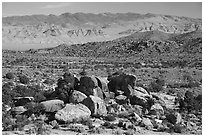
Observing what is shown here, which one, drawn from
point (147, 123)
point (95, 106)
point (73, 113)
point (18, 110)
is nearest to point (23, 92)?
point (18, 110)

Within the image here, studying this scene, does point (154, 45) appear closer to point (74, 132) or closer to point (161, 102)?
point (161, 102)

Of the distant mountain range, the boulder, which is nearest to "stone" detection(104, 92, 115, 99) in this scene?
the boulder

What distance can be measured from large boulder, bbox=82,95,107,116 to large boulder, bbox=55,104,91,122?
26 centimetres

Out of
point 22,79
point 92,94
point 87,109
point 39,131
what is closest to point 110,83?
point 92,94

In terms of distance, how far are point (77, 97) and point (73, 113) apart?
1733 millimetres

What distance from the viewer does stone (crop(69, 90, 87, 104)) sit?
1471 cm

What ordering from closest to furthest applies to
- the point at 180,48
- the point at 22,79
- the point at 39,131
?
the point at 39,131
the point at 22,79
the point at 180,48

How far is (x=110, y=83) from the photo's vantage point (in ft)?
57.9

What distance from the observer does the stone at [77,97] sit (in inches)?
579

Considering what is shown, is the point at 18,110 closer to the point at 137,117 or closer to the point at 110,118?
the point at 110,118

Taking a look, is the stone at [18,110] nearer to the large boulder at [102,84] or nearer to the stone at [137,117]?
the large boulder at [102,84]

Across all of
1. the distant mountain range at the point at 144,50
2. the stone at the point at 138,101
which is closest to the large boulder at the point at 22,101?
the stone at the point at 138,101

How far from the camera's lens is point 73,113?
43.2 ft

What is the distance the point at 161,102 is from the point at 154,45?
51.0 metres
